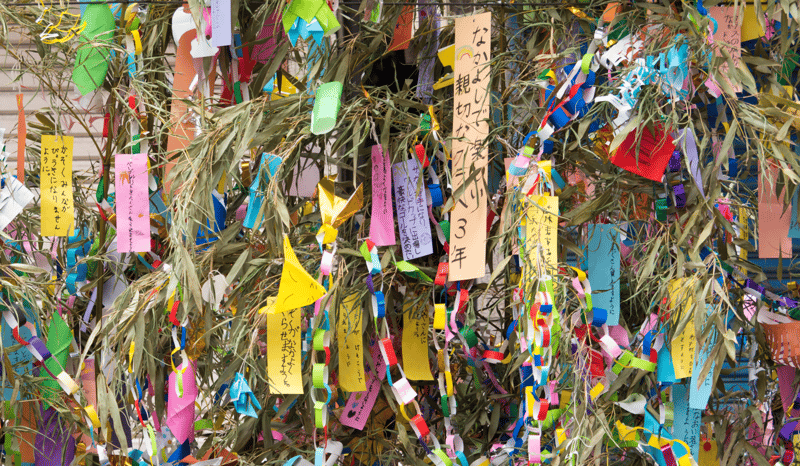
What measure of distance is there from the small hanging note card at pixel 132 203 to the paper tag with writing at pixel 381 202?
0.40 m

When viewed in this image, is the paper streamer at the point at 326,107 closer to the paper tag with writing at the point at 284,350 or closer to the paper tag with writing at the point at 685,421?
the paper tag with writing at the point at 284,350

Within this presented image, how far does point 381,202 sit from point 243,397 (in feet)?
1.31

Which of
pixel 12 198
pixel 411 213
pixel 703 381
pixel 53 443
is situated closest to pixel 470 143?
pixel 411 213

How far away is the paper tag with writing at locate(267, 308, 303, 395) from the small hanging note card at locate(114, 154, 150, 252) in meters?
0.28

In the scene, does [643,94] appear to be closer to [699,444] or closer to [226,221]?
[699,444]

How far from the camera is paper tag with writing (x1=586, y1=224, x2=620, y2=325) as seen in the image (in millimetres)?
1303

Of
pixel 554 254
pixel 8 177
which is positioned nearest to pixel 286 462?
pixel 554 254

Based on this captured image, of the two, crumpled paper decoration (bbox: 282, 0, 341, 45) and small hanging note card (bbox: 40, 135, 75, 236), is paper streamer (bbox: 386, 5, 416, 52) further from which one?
small hanging note card (bbox: 40, 135, 75, 236)

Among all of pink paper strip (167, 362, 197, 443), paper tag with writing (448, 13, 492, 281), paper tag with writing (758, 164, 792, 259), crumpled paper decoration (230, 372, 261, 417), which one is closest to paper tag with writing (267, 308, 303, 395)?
crumpled paper decoration (230, 372, 261, 417)

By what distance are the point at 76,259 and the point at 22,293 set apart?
0.67 ft

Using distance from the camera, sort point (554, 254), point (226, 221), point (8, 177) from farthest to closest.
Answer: point (226, 221) → point (8, 177) → point (554, 254)

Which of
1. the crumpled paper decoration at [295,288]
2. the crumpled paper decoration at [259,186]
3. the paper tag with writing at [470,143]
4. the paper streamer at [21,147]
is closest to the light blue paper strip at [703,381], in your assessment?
the paper tag with writing at [470,143]

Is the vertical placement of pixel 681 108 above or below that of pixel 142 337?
above

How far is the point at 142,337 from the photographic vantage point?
124 centimetres
